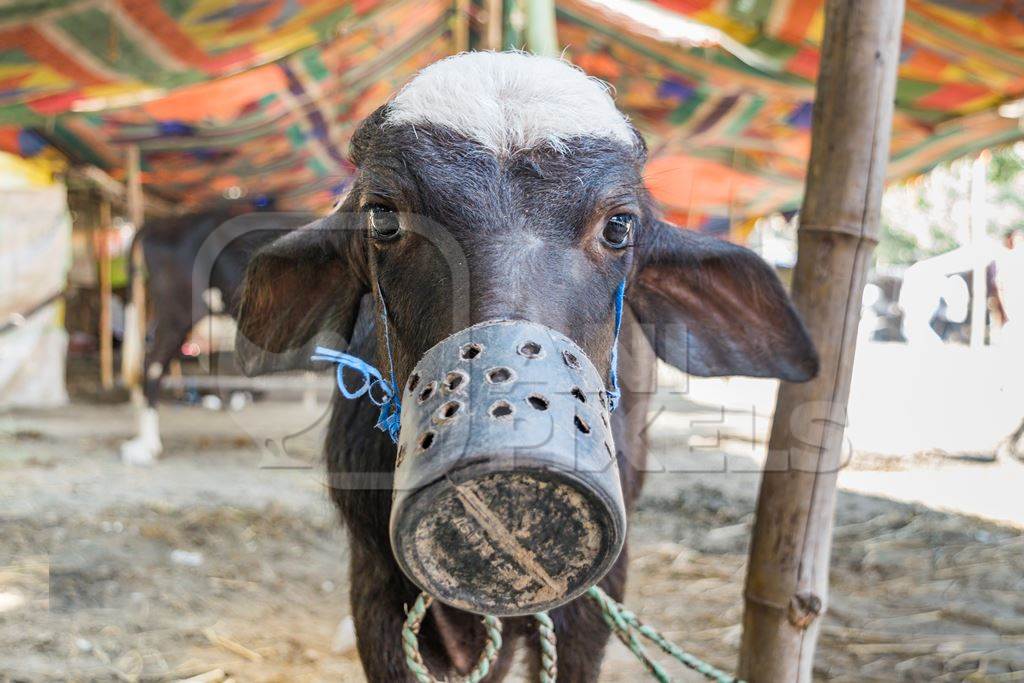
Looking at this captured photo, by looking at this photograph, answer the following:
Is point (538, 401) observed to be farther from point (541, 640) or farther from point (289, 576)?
point (289, 576)

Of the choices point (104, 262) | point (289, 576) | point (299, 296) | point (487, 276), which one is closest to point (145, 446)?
point (289, 576)

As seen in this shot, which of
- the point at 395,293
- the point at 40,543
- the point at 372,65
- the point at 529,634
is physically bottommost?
the point at 40,543

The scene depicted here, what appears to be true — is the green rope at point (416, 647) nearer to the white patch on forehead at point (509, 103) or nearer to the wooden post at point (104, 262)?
the white patch on forehead at point (509, 103)

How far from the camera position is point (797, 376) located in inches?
84.7

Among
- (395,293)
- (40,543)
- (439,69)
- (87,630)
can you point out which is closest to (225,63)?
(40,543)

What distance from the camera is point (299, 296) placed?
2.31 m

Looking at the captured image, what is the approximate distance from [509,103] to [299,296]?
0.94 meters

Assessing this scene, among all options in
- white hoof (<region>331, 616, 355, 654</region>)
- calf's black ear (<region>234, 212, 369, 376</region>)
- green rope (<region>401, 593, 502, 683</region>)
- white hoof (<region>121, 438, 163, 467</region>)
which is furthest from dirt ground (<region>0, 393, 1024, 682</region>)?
green rope (<region>401, 593, 502, 683</region>)

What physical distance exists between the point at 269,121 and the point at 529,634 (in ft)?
21.4

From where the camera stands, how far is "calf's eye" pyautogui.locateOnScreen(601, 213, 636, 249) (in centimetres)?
170

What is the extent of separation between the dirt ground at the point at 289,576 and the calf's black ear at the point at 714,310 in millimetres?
1197

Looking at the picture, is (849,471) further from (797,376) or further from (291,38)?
(291,38)

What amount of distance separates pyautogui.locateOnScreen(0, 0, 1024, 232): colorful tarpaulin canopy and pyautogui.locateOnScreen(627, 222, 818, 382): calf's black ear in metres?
0.24

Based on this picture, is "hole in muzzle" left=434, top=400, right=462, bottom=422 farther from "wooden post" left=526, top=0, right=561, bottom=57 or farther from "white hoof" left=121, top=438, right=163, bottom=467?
"white hoof" left=121, top=438, right=163, bottom=467
